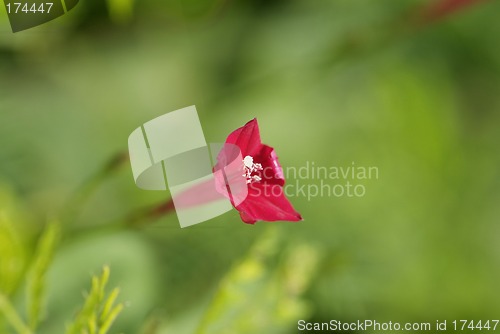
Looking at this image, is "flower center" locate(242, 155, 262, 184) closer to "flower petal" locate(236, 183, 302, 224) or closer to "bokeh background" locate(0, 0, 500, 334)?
"flower petal" locate(236, 183, 302, 224)

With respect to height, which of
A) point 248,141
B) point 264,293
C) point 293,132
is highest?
point 248,141

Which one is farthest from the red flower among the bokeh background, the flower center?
the bokeh background

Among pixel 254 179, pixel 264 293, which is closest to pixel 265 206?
pixel 254 179

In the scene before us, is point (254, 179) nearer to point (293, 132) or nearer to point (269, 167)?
point (269, 167)

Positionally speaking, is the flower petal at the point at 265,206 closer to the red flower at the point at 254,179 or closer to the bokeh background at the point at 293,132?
the red flower at the point at 254,179

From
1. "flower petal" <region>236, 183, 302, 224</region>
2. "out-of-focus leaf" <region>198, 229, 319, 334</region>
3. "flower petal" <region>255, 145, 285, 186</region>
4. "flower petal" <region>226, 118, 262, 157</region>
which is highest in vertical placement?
"flower petal" <region>226, 118, 262, 157</region>

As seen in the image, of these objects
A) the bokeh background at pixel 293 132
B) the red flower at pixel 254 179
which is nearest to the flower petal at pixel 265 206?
the red flower at pixel 254 179

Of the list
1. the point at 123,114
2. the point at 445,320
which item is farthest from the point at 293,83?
the point at 445,320
